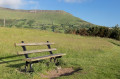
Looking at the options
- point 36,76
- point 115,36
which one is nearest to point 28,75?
point 36,76

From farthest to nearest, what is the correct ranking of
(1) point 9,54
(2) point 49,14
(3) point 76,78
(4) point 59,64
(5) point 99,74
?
1. (2) point 49,14
2. (1) point 9,54
3. (4) point 59,64
4. (5) point 99,74
5. (3) point 76,78

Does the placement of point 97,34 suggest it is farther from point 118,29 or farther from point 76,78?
point 76,78

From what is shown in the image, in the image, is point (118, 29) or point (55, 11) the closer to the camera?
point (118, 29)

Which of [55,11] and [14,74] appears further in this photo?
[55,11]

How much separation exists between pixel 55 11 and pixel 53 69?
188000 millimetres

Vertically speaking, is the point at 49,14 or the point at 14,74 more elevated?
the point at 49,14

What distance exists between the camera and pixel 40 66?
650 centimetres

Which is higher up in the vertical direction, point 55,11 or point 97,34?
point 55,11

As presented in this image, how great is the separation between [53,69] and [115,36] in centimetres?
3746

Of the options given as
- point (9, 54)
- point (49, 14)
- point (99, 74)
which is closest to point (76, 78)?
point (99, 74)

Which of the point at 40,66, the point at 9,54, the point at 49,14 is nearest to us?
the point at 40,66

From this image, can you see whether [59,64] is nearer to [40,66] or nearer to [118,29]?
[40,66]

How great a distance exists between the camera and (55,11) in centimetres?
19138

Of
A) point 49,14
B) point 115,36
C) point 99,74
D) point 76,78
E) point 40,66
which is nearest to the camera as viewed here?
point 76,78
